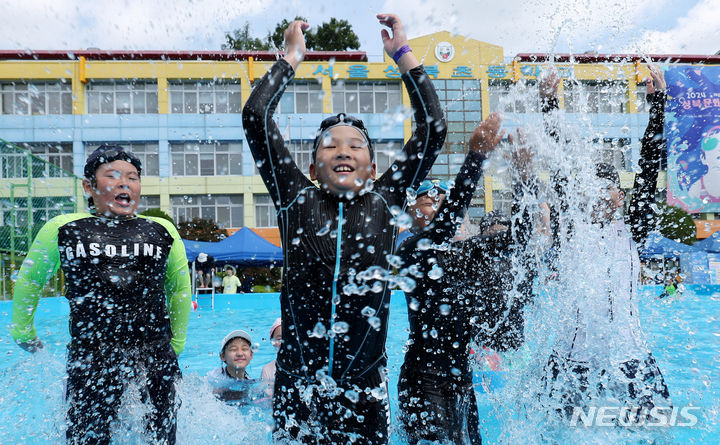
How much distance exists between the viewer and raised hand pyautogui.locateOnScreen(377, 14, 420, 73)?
235 cm

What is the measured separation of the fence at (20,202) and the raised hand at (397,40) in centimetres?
1172

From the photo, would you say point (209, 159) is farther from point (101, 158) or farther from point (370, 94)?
point (101, 158)

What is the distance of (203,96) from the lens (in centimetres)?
3017

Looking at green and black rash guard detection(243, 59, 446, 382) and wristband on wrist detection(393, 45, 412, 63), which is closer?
green and black rash guard detection(243, 59, 446, 382)

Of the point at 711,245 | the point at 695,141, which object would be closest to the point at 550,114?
the point at 711,245

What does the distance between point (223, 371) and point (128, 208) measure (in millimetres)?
2753

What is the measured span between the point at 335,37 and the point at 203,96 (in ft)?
35.9

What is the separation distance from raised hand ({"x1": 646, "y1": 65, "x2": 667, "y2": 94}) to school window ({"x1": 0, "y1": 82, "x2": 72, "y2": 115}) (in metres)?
Answer: 32.0

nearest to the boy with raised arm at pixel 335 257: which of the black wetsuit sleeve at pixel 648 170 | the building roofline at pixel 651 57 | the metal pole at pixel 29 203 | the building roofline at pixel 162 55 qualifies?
the black wetsuit sleeve at pixel 648 170

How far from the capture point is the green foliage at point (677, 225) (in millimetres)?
27119

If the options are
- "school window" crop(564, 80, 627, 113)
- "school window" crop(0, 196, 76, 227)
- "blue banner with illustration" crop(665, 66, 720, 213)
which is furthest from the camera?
"blue banner with illustration" crop(665, 66, 720, 213)

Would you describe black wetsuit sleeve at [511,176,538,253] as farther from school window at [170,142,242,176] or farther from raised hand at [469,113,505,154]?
school window at [170,142,242,176]

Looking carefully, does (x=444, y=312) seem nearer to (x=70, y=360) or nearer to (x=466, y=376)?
(x=466, y=376)

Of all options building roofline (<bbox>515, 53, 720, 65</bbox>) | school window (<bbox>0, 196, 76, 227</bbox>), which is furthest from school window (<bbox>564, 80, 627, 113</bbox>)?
school window (<bbox>0, 196, 76, 227</bbox>)
